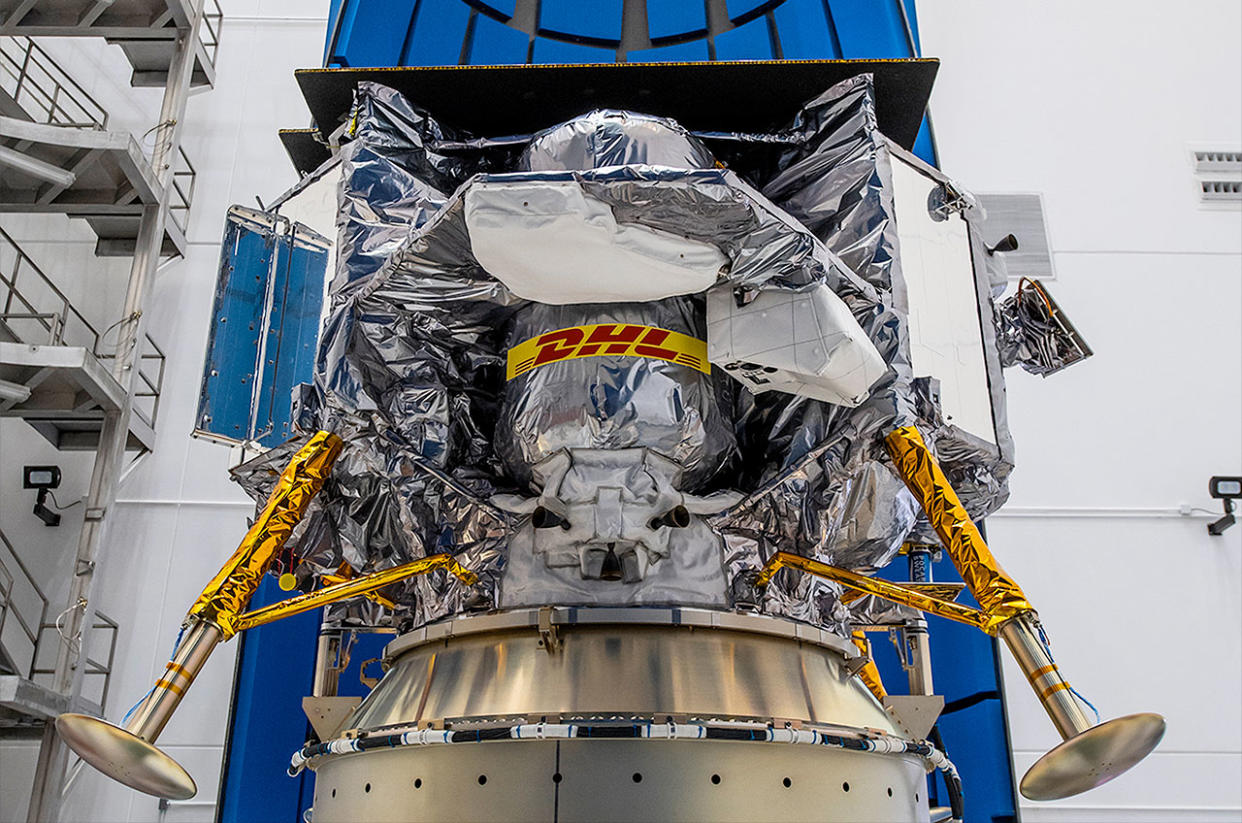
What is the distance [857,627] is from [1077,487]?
104 inches

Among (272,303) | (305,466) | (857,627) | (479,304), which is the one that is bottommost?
(857,627)

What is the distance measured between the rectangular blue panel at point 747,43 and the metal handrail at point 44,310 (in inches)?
182

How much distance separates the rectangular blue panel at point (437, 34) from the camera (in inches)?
125

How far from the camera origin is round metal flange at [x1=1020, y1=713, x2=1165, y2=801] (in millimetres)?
1963

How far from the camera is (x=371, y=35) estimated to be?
321 centimetres

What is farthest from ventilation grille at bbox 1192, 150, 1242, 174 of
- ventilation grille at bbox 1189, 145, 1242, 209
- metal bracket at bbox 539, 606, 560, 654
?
metal bracket at bbox 539, 606, 560, 654

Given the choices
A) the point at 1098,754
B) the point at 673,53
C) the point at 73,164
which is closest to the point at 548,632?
the point at 1098,754

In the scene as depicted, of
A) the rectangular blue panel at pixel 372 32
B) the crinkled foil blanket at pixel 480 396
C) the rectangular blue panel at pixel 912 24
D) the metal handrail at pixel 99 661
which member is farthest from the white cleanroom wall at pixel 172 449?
the rectangular blue panel at pixel 912 24

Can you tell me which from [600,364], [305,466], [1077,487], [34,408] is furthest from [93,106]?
[1077,487]

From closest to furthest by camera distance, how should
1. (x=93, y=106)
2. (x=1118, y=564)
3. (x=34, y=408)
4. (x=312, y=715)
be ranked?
(x=312, y=715) → (x=1118, y=564) → (x=34, y=408) → (x=93, y=106)

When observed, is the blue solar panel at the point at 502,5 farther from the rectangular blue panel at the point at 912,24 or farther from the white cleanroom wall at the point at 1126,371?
the white cleanroom wall at the point at 1126,371

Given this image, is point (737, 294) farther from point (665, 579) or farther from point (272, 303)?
point (272, 303)

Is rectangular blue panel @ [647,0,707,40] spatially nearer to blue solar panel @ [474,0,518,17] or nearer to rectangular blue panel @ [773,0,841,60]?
rectangular blue panel @ [773,0,841,60]

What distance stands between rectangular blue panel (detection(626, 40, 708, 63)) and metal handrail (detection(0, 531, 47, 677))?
4.43 m
